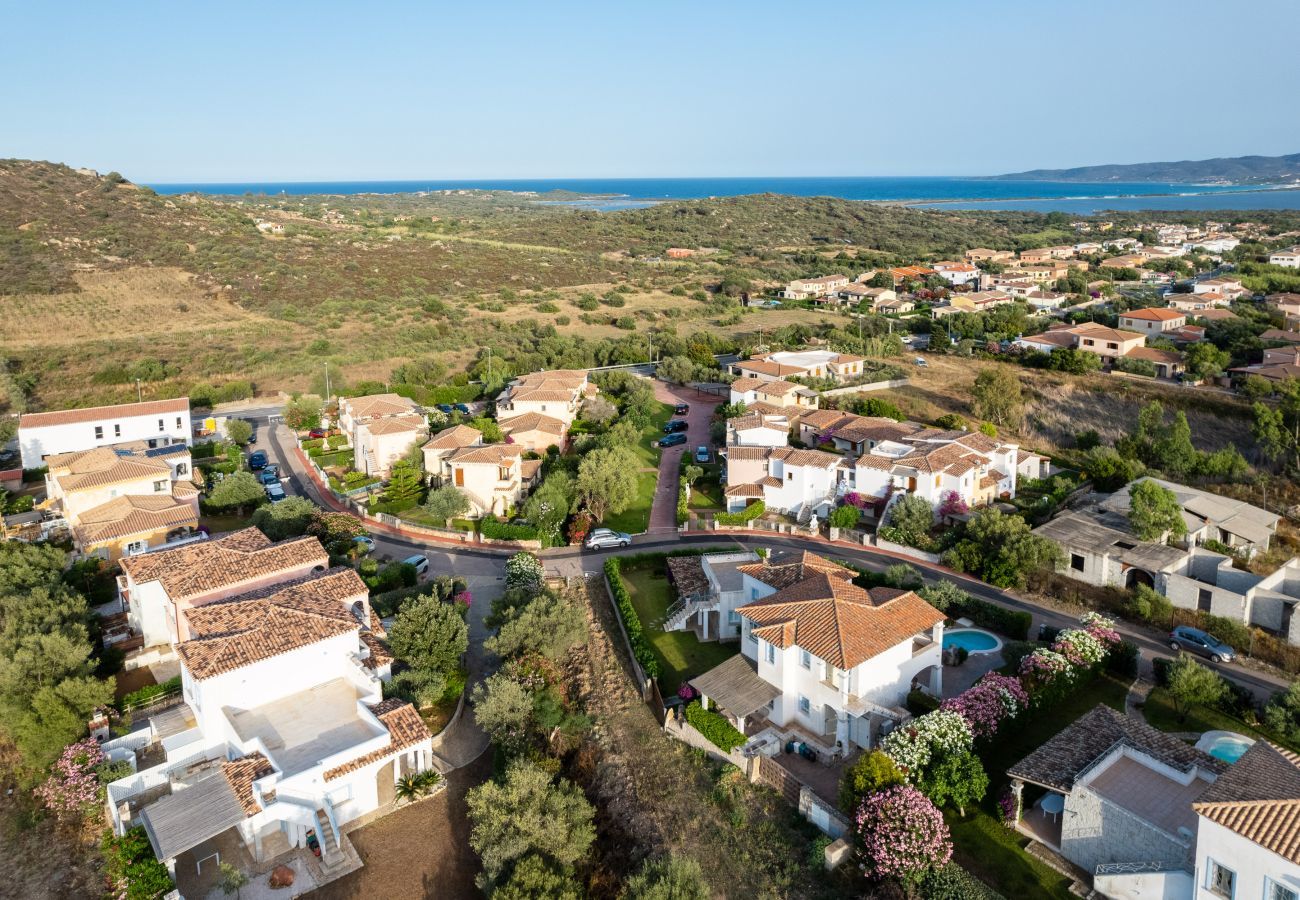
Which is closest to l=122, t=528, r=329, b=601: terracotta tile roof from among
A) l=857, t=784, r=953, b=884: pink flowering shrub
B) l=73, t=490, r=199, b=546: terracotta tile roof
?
l=73, t=490, r=199, b=546: terracotta tile roof

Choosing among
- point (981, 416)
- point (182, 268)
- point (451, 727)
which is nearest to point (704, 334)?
point (981, 416)

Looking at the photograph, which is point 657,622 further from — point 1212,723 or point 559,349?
point 559,349

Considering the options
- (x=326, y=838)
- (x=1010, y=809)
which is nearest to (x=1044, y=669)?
(x=1010, y=809)

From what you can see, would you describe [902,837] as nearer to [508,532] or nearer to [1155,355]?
[508,532]

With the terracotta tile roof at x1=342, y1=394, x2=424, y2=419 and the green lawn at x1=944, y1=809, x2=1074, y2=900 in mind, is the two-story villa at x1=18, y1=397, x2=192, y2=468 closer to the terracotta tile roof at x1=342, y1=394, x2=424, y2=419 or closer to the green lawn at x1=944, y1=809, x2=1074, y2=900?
the terracotta tile roof at x1=342, y1=394, x2=424, y2=419

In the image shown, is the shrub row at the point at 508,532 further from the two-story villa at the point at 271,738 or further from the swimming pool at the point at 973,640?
the swimming pool at the point at 973,640

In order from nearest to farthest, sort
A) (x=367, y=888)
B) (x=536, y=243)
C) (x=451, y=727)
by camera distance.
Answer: (x=367, y=888), (x=451, y=727), (x=536, y=243)
